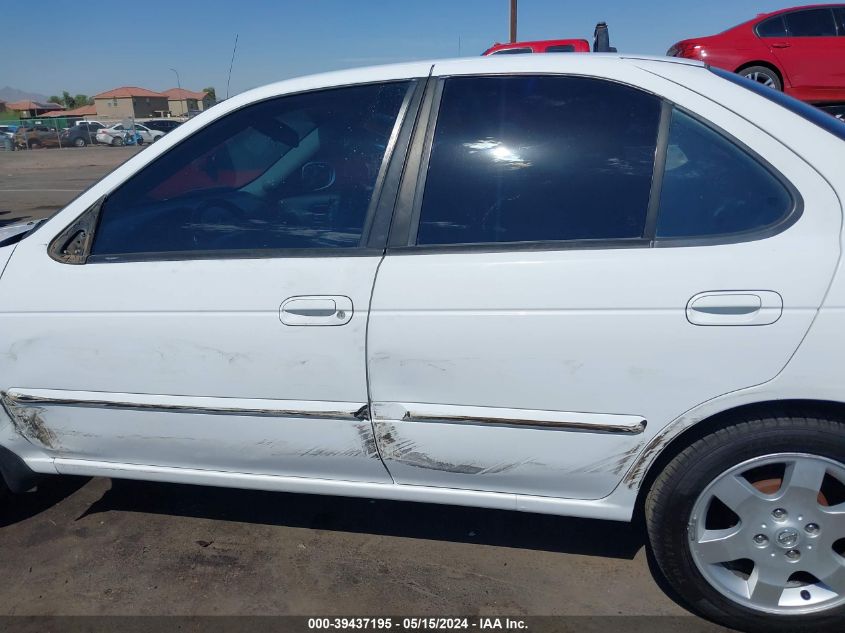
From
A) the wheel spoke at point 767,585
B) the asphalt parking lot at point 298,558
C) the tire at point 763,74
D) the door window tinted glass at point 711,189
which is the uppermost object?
the tire at point 763,74

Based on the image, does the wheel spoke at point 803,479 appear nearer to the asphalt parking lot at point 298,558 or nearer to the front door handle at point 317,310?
the asphalt parking lot at point 298,558

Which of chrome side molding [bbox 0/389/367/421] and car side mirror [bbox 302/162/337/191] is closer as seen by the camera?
chrome side molding [bbox 0/389/367/421]

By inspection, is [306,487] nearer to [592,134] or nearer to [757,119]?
→ [592,134]

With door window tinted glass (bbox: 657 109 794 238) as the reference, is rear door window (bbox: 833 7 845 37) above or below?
above

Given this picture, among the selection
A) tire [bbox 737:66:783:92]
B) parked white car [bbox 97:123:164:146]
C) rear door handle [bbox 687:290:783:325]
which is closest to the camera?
rear door handle [bbox 687:290:783:325]

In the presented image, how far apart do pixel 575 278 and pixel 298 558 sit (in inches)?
61.2

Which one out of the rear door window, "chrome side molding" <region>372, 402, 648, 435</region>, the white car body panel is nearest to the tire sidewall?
the white car body panel

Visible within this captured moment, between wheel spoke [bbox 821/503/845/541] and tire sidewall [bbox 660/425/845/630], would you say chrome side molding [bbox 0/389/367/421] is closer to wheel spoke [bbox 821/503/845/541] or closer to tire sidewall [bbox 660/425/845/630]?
tire sidewall [bbox 660/425/845/630]

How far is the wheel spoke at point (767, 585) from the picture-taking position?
6.92 ft

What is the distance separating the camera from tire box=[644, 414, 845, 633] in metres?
1.93

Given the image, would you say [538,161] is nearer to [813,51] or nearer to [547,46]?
[813,51]

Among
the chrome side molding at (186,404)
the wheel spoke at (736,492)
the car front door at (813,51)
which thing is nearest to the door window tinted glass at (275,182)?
the chrome side molding at (186,404)

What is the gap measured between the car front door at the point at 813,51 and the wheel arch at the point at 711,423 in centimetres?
911

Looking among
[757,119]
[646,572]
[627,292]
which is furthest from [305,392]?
[757,119]
